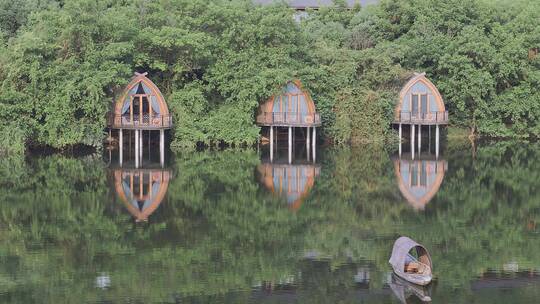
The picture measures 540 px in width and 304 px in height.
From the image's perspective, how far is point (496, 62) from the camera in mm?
48750

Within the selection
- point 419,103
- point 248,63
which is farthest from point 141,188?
point 419,103

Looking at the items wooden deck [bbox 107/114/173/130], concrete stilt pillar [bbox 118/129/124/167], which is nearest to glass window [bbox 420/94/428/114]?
wooden deck [bbox 107/114/173/130]

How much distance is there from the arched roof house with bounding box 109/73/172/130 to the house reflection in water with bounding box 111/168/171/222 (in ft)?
19.3

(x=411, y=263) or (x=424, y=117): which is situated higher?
(x=424, y=117)

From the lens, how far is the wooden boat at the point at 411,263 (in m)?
22.0

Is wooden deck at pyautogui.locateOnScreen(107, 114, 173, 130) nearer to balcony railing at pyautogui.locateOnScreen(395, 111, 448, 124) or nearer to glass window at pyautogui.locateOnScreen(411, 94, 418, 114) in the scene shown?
balcony railing at pyautogui.locateOnScreen(395, 111, 448, 124)

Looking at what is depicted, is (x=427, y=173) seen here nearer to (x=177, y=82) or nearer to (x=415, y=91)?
(x=415, y=91)

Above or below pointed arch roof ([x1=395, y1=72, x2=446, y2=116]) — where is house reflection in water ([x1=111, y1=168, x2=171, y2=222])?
below

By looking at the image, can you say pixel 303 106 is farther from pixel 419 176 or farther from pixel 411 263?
pixel 411 263

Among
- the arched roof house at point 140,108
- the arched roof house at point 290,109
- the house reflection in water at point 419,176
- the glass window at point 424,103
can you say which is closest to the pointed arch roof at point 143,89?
the arched roof house at point 140,108

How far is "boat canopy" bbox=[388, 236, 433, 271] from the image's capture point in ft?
73.2

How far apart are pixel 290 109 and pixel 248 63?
3071 mm

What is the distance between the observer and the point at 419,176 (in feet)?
121

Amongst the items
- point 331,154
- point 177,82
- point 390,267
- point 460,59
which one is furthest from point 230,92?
point 390,267
